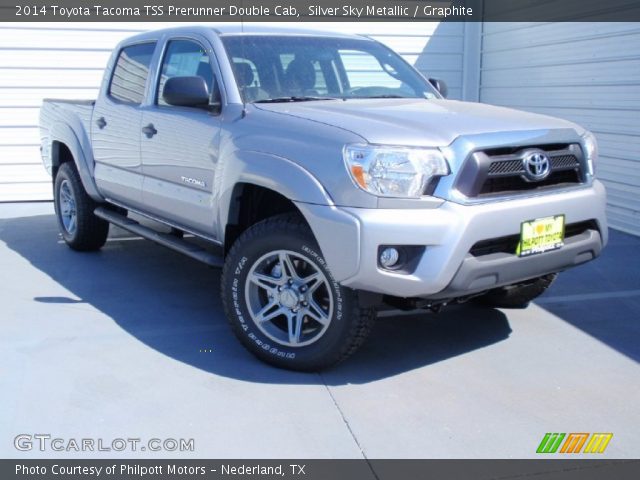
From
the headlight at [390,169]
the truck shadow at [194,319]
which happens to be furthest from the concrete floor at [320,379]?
the headlight at [390,169]

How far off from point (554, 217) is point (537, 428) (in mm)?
1120

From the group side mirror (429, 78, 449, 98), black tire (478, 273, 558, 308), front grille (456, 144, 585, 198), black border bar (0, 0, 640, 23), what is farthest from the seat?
black border bar (0, 0, 640, 23)

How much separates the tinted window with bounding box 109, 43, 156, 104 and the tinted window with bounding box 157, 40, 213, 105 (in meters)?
0.26

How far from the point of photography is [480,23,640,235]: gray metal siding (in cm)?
727

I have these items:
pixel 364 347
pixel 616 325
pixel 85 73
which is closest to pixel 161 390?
pixel 364 347

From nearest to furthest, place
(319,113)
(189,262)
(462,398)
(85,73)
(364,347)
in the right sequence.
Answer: (462,398) < (319,113) < (364,347) < (189,262) < (85,73)

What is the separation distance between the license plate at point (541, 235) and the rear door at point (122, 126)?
9.39 feet

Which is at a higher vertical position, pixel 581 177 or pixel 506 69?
pixel 506 69

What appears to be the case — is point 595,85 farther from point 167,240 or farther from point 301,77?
point 167,240

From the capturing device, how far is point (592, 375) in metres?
3.97

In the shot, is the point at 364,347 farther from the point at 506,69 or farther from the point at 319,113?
the point at 506,69

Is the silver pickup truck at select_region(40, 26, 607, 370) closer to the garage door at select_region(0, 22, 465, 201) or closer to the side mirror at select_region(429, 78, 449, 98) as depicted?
the side mirror at select_region(429, 78, 449, 98)

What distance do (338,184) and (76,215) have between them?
149 inches
